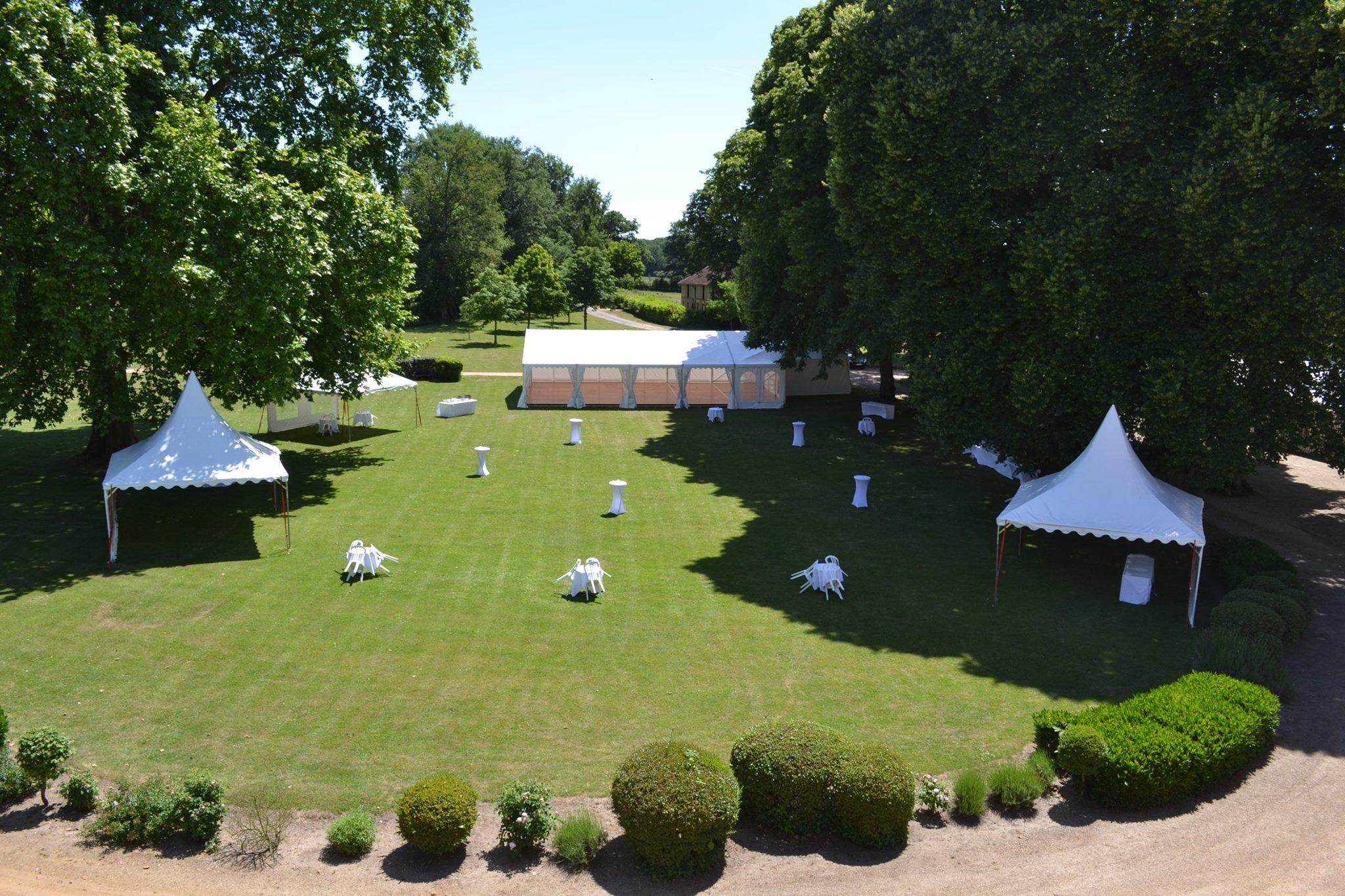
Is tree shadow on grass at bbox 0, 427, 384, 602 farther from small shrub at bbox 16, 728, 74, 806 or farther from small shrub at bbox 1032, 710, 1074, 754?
small shrub at bbox 1032, 710, 1074, 754

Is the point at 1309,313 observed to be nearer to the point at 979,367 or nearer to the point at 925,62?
the point at 979,367

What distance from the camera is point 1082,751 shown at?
971cm

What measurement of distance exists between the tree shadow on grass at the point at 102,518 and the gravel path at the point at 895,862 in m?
8.17

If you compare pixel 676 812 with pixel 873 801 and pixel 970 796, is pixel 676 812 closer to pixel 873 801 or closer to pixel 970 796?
pixel 873 801

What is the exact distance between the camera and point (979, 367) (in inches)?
730

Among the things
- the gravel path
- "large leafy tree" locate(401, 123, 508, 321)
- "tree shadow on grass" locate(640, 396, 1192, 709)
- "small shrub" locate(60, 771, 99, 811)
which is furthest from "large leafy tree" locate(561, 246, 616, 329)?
the gravel path

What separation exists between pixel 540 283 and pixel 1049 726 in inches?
2006

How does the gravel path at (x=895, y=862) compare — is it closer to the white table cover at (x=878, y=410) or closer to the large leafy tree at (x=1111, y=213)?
the large leafy tree at (x=1111, y=213)

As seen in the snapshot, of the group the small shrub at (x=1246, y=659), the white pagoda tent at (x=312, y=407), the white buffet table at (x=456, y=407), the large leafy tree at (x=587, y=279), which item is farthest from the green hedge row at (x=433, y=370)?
the small shrub at (x=1246, y=659)

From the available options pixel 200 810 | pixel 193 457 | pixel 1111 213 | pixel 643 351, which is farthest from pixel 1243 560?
pixel 643 351

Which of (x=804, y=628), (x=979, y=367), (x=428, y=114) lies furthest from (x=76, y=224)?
(x=979, y=367)

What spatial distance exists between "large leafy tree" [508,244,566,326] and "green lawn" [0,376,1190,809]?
3455 centimetres

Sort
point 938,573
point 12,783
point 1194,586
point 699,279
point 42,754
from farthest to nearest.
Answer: point 699,279, point 938,573, point 1194,586, point 12,783, point 42,754

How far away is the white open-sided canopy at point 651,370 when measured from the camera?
111 ft
